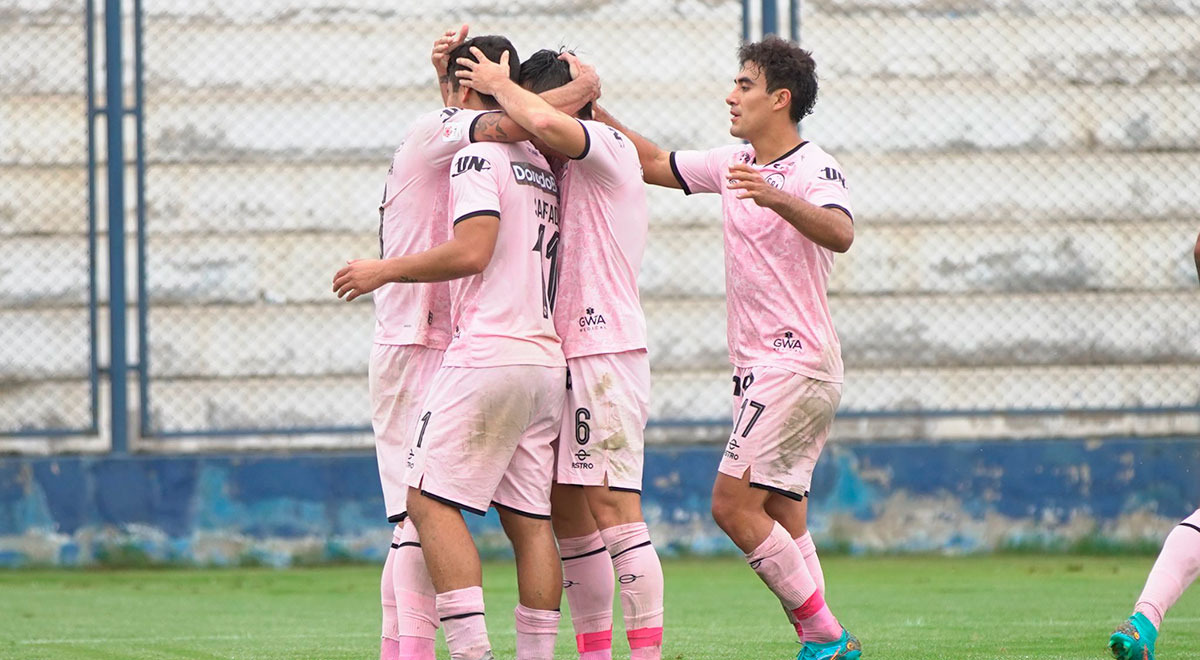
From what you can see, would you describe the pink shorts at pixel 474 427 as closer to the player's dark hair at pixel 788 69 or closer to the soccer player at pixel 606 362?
the soccer player at pixel 606 362

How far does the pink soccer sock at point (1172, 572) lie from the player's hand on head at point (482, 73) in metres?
2.37

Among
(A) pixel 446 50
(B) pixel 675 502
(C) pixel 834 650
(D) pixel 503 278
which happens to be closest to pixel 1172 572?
(C) pixel 834 650

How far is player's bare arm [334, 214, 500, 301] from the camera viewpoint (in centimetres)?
418

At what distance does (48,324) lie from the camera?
367 inches

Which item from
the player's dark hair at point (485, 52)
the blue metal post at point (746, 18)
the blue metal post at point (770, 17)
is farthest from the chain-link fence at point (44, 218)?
the player's dark hair at point (485, 52)

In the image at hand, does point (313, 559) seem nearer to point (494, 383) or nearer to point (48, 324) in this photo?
point (48, 324)

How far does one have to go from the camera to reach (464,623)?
13.9ft

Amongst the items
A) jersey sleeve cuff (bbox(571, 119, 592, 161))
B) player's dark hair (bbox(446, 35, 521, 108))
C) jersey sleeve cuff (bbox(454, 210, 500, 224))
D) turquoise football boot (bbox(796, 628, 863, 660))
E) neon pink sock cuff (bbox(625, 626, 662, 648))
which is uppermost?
player's dark hair (bbox(446, 35, 521, 108))

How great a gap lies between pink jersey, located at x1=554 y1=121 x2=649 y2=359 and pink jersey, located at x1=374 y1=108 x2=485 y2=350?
0.43m

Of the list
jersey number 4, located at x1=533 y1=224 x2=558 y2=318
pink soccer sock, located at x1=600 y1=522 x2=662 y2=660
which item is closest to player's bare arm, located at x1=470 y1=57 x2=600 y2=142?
jersey number 4, located at x1=533 y1=224 x2=558 y2=318

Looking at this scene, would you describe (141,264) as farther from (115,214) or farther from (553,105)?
(553,105)

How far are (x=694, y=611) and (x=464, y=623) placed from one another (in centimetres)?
295

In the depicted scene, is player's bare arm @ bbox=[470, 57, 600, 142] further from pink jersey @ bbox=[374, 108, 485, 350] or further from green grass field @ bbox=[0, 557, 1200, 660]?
green grass field @ bbox=[0, 557, 1200, 660]

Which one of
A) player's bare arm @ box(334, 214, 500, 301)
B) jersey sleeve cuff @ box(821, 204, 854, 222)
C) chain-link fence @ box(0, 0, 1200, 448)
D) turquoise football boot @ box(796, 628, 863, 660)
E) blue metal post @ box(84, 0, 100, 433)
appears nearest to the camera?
player's bare arm @ box(334, 214, 500, 301)
